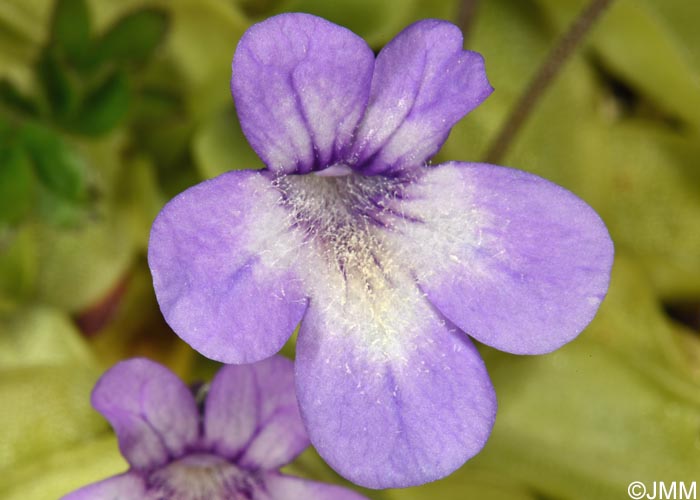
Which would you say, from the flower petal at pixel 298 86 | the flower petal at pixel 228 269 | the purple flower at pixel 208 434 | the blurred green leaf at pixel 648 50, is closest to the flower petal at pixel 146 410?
the purple flower at pixel 208 434

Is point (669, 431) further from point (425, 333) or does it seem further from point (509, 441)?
point (425, 333)

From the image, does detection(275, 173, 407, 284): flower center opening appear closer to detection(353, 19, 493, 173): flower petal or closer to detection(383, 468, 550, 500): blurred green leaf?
detection(353, 19, 493, 173): flower petal

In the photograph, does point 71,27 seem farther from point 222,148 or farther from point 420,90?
point 420,90

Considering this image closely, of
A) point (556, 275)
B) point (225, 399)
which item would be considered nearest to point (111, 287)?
point (225, 399)

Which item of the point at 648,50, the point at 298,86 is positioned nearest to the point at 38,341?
the point at 298,86

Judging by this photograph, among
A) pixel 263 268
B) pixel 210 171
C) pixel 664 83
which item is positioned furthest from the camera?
pixel 664 83

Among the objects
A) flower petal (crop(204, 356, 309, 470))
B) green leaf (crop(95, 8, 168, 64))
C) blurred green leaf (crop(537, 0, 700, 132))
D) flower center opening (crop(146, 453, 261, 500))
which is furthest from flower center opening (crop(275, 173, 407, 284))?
blurred green leaf (crop(537, 0, 700, 132))
